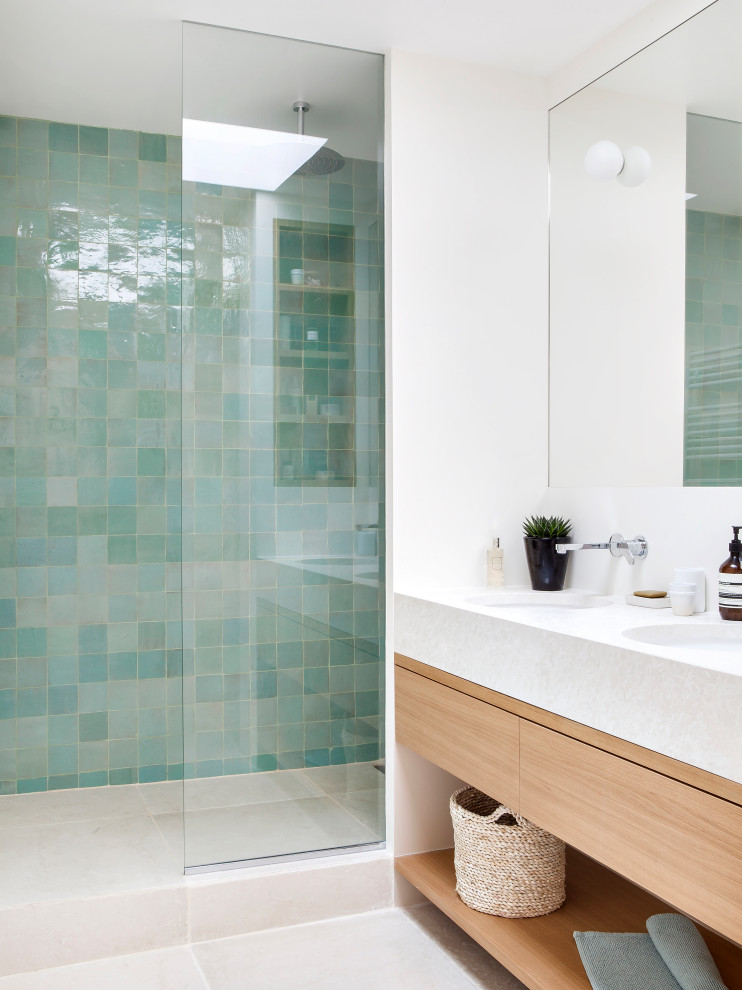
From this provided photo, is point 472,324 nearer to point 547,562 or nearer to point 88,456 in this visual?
point 547,562

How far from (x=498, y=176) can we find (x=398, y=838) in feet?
6.68

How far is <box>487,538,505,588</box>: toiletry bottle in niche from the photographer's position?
8.83ft

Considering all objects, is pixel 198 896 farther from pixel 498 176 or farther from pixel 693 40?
pixel 693 40

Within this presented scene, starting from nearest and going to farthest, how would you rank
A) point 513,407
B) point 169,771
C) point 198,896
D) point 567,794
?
1. point 567,794
2. point 198,896
3. point 513,407
4. point 169,771

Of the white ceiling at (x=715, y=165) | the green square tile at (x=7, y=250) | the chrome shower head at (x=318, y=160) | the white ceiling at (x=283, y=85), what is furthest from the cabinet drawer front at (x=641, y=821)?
the green square tile at (x=7, y=250)

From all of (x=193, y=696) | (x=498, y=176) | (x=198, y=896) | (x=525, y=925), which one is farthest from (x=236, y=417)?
(x=525, y=925)

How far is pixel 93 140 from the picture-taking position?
Result: 3326 millimetres

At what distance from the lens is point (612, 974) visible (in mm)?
1896

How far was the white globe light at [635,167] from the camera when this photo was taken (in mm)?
2469

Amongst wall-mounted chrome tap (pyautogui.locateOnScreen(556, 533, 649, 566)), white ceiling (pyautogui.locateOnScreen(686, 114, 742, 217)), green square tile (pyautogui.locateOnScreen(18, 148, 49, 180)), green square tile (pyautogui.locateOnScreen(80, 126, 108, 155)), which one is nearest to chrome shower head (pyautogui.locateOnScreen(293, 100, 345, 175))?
white ceiling (pyautogui.locateOnScreen(686, 114, 742, 217))

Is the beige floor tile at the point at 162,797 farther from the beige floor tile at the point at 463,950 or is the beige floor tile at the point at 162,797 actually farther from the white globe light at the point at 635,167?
the white globe light at the point at 635,167

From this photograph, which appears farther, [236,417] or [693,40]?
[236,417]

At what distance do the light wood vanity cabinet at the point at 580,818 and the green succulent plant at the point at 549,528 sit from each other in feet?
1.84

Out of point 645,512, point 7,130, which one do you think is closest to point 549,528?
point 645,512
